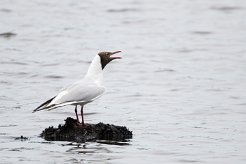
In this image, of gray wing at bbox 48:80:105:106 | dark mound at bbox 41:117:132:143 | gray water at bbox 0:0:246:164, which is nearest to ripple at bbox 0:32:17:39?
gray water at bbox 0:0:246:164

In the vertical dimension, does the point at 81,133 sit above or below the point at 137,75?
below

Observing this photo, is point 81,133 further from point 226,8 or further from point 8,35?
point 226,8

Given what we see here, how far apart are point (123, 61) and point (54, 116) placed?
635cm

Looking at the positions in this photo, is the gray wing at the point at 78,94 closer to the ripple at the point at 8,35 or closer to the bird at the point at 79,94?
the bird at the point at 79,94

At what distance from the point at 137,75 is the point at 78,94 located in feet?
22.4

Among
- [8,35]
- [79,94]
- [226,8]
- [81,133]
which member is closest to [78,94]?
[79,94]

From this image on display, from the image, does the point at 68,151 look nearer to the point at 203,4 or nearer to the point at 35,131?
the point at 35,131

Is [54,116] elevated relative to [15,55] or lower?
lower

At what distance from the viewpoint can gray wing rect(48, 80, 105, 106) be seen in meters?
10.4

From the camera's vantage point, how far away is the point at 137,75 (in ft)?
56.6

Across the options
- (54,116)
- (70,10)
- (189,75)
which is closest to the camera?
(54,116)

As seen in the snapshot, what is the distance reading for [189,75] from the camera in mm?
17047

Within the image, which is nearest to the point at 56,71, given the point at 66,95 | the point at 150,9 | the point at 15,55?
the point at 15,55

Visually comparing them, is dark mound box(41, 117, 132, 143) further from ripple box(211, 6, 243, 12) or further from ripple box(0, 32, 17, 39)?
ripple box(211, 6, 243, 12)
